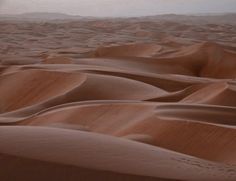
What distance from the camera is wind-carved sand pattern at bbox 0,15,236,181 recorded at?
2.50ft

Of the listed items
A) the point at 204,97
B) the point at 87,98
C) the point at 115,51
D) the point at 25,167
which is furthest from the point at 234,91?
the point at 115,51

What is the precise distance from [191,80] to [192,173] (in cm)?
143

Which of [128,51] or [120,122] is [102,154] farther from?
[128,51]

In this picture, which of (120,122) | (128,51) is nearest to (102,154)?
(120,122)

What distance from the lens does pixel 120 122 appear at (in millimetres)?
1415

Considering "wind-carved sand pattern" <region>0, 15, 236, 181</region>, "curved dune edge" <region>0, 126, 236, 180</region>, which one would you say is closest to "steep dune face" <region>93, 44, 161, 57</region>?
"wind-carved sand pattern" <region>0, 15, 236, 181</region>

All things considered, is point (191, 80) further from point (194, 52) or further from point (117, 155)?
point (117, 155)

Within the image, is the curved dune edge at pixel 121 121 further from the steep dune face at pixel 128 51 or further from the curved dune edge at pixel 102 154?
the steep dune face at pixel 128 51

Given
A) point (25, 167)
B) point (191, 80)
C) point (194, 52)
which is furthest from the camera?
point (194, 52)

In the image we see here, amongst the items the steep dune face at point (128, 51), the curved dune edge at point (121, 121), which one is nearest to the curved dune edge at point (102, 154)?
the curved dune edge at point (121, 121)

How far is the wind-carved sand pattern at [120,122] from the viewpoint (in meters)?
0.76

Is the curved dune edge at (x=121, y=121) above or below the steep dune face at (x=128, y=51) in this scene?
above

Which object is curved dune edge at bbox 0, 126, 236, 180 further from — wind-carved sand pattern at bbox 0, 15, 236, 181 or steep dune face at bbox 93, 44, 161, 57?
steep dune face at bbox 93, 44, 161, 57

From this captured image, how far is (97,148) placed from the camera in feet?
2.81
